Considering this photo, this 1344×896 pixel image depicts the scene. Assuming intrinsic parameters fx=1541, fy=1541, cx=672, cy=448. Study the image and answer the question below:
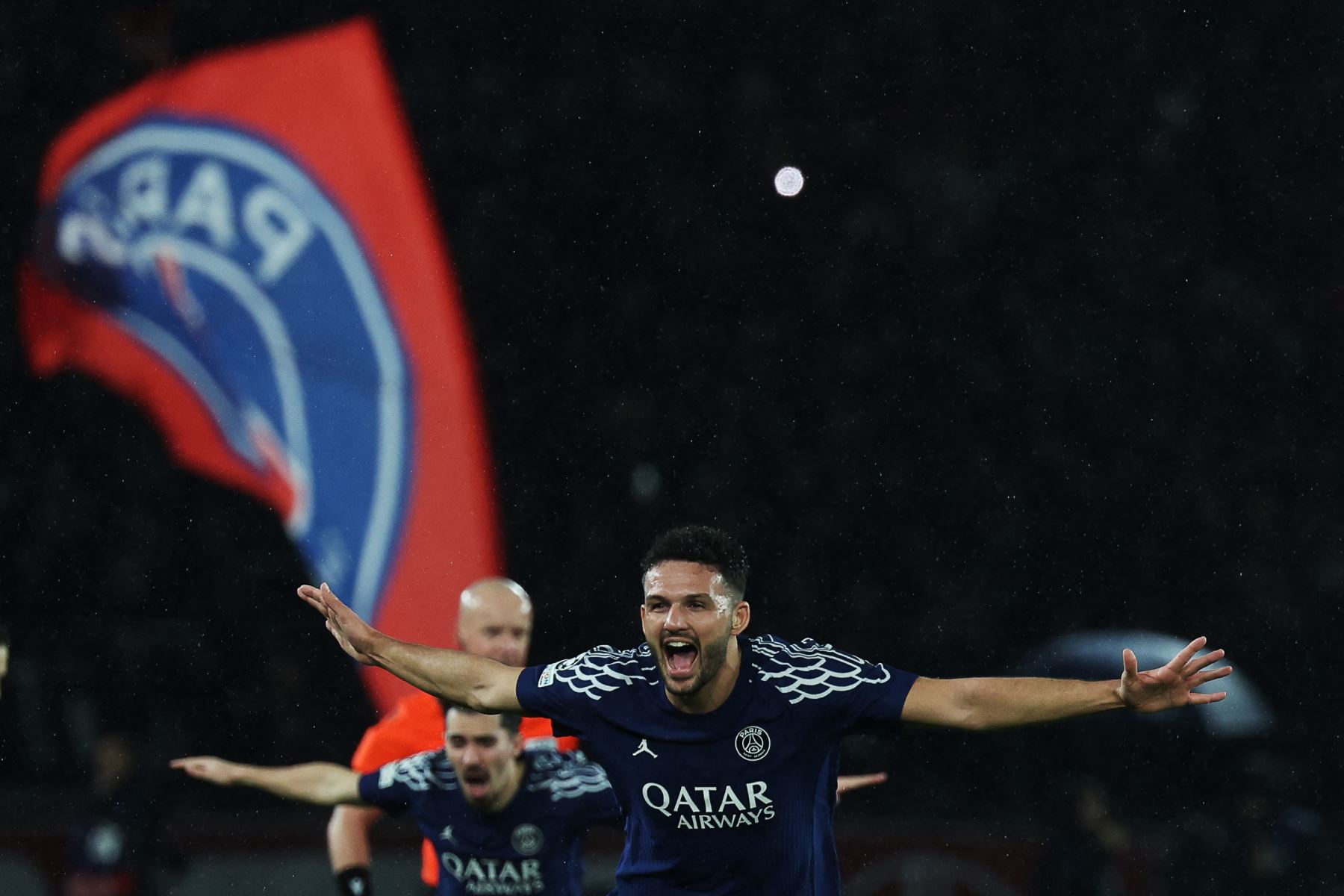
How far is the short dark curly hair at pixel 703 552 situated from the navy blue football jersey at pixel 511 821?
→ 1684mm

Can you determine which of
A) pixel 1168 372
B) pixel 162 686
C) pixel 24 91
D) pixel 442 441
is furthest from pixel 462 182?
pixel 1168 372

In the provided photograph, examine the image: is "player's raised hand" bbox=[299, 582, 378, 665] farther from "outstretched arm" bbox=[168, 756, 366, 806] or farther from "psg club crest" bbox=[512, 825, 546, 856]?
"psg club crest" bbox=[512, 825, 546, 856]

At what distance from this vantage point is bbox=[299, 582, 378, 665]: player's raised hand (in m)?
3.50

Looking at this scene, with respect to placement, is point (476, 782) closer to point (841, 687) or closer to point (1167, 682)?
point (841, 687)

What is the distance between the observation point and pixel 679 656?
340 centimetres

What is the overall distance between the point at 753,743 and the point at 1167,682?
2.94ft

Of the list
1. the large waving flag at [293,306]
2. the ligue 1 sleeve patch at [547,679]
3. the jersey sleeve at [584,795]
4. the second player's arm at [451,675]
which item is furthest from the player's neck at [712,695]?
the large waving flag at [293,306]

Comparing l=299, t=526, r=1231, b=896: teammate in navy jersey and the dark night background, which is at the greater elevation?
the dark night background

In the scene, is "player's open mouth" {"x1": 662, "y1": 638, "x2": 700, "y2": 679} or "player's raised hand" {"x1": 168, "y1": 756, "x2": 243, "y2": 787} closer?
"player's open mouth" {"x1": 662, "y1": 638, "x2": 700, "y2": 679}

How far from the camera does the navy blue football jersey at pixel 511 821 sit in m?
4.89

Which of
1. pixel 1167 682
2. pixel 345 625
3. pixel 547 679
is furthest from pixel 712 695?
pixel 1167 682

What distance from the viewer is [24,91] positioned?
11.1 meters

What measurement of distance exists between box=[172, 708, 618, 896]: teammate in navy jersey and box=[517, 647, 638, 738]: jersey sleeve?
47.8 inches

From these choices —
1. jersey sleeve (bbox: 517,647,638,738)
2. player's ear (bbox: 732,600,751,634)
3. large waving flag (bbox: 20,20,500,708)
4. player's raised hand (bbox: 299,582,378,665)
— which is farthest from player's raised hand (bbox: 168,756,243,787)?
large waving flag (bbox: 20,20,500,708)
